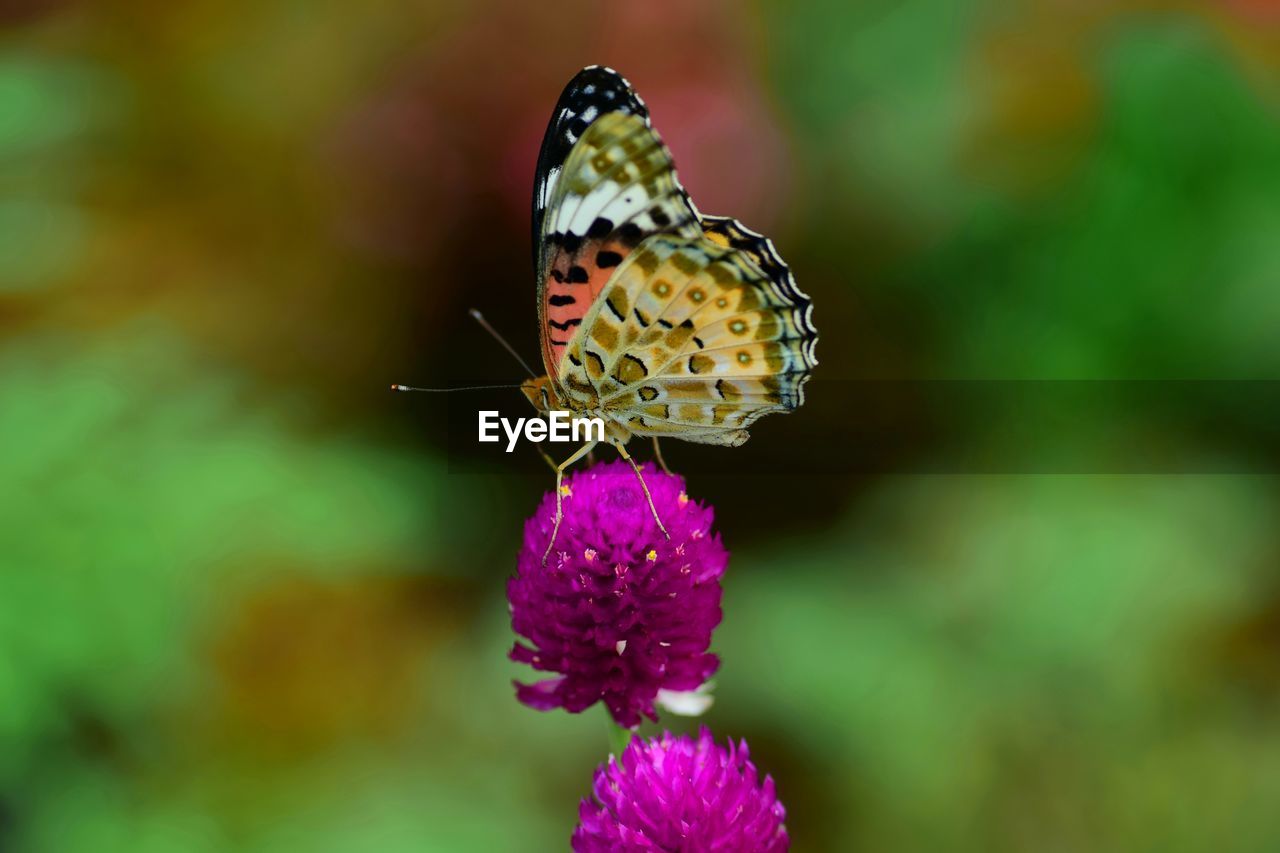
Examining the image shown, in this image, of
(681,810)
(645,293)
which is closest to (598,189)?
(645,293)

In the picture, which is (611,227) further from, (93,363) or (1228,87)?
(1228,87)

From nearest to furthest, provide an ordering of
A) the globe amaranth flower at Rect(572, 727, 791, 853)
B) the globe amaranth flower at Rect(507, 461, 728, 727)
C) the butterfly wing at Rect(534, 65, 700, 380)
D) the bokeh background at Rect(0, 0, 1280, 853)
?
1. the globe amaranth flower at Rect(572, 727, 791, 853)
2. the globe amaranth flower at Rect(507, 461, 728, 727)
3. the butterfly wing at Rect(534, 65, 700, 380)
4. the bokeh background at Rect(0, 0, 1280, 853)

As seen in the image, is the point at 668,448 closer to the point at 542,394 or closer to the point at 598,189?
the point at 542,394

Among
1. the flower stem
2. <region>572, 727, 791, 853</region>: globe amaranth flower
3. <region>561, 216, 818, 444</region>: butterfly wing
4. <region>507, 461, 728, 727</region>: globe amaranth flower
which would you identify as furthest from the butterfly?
<region>572, 727, 791, 853</region>: globe amaranth flower

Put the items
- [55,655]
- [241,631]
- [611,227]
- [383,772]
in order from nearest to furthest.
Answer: [611,227]
[55,655]
[383,772]
[241,631]

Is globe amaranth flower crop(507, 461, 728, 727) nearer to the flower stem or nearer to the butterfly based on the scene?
the flower stem

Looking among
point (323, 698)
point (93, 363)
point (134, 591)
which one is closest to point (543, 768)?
point (323, 698)

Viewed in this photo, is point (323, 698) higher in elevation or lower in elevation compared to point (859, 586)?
lower
